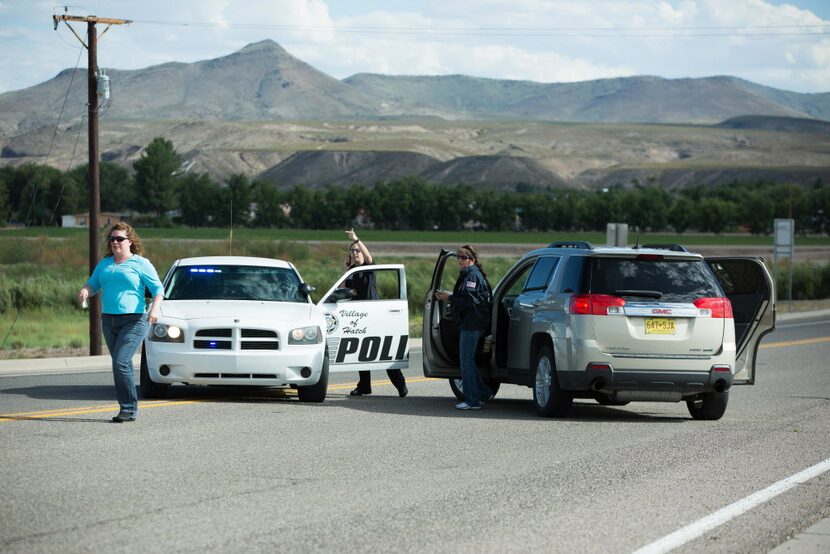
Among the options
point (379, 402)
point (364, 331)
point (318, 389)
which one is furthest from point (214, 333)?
point (379, 402)

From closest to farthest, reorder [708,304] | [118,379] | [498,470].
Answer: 1. [498,470]
2. [118,379]
3. [708,304]

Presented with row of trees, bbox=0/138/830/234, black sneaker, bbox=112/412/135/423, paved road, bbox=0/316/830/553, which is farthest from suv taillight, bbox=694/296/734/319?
row of trees, bbox=0/138/830/234

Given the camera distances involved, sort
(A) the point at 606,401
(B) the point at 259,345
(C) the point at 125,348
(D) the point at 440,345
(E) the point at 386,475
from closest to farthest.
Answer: (E) the point at 386,475 → (C) the point at 125,348 → (B) the point at 259,345 → (D) the point at 440,345 → (A) the point at 606,401

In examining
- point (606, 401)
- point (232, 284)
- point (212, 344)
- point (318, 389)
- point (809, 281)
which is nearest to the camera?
point (212, 344)

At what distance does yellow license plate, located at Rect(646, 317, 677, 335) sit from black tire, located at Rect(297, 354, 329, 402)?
3.63 meters

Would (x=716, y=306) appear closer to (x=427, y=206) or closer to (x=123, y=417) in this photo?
(x=123, y=417)

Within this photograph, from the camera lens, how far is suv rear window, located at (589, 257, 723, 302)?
45.5ft

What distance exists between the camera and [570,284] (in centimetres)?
1401

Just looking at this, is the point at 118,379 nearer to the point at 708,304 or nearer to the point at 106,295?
the point at 106,295

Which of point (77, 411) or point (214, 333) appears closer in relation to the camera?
point (77, 411)

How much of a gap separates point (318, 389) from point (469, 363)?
5.66ft

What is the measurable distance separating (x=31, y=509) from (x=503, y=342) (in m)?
7.93

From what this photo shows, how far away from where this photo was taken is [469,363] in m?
14.8

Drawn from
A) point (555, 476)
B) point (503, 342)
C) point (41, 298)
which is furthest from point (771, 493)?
point (41, 298)
